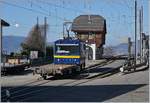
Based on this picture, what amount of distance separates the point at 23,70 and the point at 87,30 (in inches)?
1686

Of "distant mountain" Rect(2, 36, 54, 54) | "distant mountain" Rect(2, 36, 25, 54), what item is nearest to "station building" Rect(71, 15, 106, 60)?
"distant mountain" Rect(2, 36, 54, 54)

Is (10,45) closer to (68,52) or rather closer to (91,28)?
(91,28)

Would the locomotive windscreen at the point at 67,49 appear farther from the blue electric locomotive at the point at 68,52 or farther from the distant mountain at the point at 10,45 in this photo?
the distant mountain at the point at 10,45

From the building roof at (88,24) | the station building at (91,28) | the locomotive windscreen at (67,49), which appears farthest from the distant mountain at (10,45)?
the locomotive windscreen at (67,49)

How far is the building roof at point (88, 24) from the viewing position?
304ft

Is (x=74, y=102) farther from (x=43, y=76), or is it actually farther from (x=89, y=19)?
(x=89, y=19)

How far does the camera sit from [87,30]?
305ft

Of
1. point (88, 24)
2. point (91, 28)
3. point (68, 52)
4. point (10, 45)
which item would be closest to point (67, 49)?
point (68, 52)

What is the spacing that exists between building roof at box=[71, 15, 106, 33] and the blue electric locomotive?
1925 inches

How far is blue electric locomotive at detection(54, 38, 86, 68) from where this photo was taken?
42344mm

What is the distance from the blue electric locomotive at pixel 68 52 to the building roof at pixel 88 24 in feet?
→ 160

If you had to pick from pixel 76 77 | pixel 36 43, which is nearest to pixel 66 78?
pixel 76 77

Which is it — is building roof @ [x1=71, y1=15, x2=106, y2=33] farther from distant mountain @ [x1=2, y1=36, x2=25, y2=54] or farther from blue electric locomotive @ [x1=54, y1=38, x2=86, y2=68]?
blue electric locomotive @ [x1=54, y1=38, x2=86, y2=68]

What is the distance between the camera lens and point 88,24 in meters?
92.8
